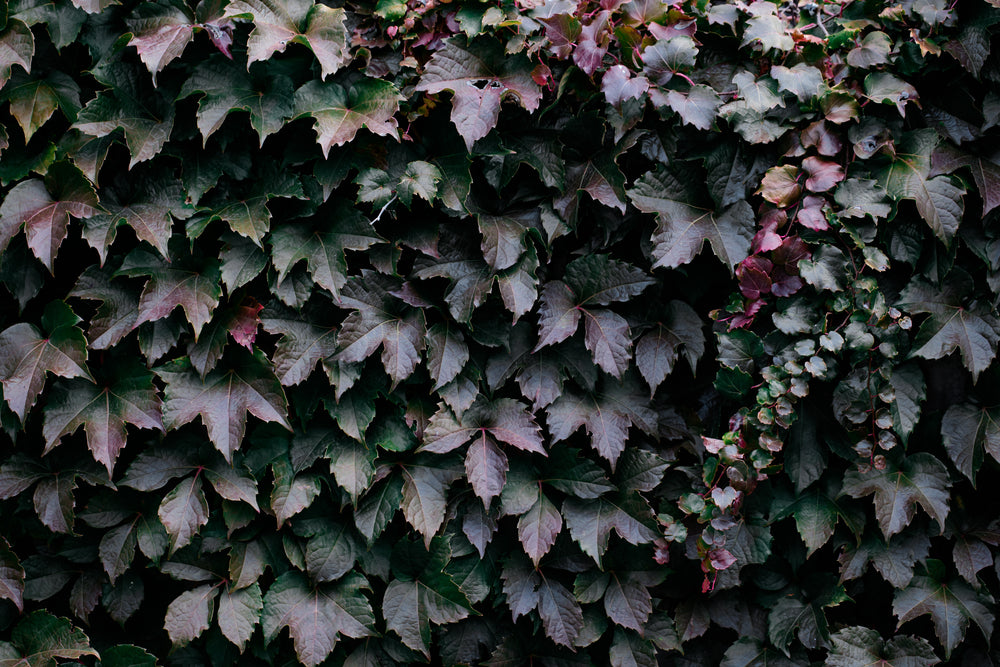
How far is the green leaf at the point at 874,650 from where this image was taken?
201 cm

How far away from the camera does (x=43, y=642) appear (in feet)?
6.31

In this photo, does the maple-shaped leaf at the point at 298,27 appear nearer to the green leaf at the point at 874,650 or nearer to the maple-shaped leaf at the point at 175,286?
the maple-shaped leaf at the point at 175,286

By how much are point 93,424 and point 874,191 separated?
7.13 ft

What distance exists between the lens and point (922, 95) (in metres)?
1.95

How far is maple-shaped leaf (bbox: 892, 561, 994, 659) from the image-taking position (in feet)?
6.44

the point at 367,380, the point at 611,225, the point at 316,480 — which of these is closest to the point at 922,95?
the point at 611,225

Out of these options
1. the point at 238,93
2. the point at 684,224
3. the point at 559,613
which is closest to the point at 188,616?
the point at 559,613

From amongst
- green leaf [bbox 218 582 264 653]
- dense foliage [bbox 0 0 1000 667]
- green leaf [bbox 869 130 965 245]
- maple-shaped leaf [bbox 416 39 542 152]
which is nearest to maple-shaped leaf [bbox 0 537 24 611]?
dense foliage [bbox 0 0 1000 667]

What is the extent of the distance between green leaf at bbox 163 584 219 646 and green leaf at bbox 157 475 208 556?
7.2 inches

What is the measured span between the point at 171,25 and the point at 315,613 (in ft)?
5.34

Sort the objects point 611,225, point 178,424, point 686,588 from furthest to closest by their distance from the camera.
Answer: point 686,588
point 611,225
point 178,424

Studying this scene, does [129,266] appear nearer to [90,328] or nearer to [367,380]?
[90,328]

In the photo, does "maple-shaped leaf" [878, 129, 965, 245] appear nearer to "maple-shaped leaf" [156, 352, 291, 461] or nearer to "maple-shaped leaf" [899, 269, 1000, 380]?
"maple-shaped leaf" [899, 269, 1000, 380]

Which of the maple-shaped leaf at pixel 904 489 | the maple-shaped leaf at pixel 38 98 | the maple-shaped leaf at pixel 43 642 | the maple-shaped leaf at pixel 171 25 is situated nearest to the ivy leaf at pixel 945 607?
the maple-shaped leaf at pixel 904 489
